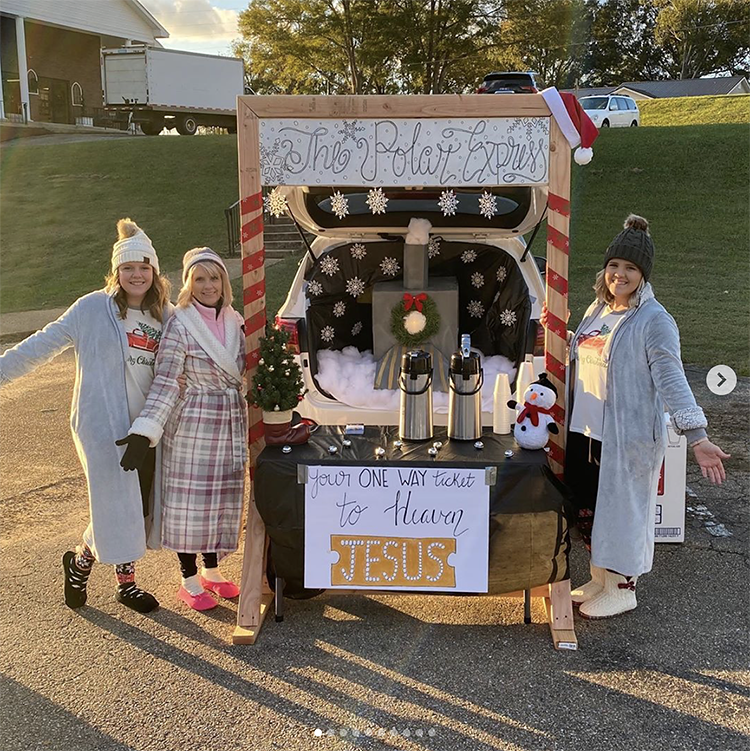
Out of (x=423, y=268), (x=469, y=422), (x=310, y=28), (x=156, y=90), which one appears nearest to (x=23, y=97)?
(x=156, y=90)

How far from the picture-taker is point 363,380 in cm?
512

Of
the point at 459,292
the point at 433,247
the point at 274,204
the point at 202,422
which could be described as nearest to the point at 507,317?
the point at 459,292

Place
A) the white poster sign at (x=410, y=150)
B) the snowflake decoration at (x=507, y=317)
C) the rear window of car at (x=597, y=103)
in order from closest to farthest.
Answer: the white poster sign at (x=410, y=150) → the snowflake decoration at (x=507, y=317) → the rear window of car at (x=597, y=103)

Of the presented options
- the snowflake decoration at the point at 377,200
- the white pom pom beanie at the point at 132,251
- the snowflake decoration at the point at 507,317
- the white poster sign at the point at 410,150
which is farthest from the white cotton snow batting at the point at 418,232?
the white pom pom beanie at the point at 132,251

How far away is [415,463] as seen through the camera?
11.1 ft

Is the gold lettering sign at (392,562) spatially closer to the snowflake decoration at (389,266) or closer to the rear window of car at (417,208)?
the rear window of car at (417,208)

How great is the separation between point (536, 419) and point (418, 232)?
223 centimetres

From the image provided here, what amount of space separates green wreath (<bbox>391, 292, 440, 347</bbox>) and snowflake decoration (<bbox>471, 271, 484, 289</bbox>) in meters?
0.46

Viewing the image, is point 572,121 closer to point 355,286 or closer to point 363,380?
point 363,380

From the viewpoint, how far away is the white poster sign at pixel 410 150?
3436 millimetres

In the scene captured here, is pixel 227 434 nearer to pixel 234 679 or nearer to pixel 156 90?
pixel 234 679

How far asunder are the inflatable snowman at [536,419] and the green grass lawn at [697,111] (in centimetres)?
2472

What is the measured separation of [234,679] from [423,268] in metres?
3.30

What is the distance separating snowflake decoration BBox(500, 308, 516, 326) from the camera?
546 centimetres
